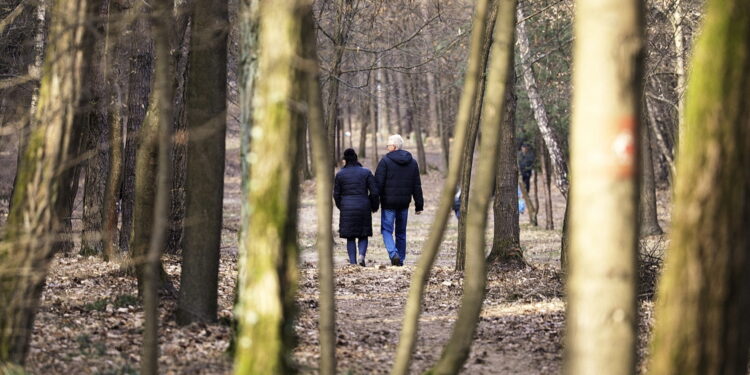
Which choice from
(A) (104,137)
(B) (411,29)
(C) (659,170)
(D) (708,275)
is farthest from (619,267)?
(C) (659,170)

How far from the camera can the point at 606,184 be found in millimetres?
4590

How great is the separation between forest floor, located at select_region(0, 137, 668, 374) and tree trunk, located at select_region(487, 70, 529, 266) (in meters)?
0.39

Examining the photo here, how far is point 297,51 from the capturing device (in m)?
6.25

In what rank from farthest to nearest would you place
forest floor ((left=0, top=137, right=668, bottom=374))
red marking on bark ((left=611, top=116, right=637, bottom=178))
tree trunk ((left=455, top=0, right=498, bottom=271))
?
tree trunk ((left=455, top=0, right=498, bottom=271))
forest floor ((left=0, top=137, right=668, bottom=374))
red marking on bark ((left=611, top=116, right=637, bottom=178))

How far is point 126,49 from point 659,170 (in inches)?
1208

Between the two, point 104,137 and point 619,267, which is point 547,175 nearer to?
point 104,137

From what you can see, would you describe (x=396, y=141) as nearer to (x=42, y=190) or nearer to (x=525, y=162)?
(x=42, y=190)

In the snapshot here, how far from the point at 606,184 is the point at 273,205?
2.44m

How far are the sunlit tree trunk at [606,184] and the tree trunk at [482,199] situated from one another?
2133 mm

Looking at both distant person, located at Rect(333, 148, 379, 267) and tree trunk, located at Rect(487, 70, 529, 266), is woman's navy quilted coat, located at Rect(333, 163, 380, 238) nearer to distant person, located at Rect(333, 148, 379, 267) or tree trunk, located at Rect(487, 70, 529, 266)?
distant person, located at Rect(333, 148, 379, 267)

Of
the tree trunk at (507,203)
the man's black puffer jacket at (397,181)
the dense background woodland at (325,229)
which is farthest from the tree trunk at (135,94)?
the tree trunk at (507,203)

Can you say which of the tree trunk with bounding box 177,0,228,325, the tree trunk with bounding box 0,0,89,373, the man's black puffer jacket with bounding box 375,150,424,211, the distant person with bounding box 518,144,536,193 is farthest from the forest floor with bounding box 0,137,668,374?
the distant person with bounding box 518,144,536,193

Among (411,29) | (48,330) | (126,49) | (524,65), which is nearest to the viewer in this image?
(48,330)

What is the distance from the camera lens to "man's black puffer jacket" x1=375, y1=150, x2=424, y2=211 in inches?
620
